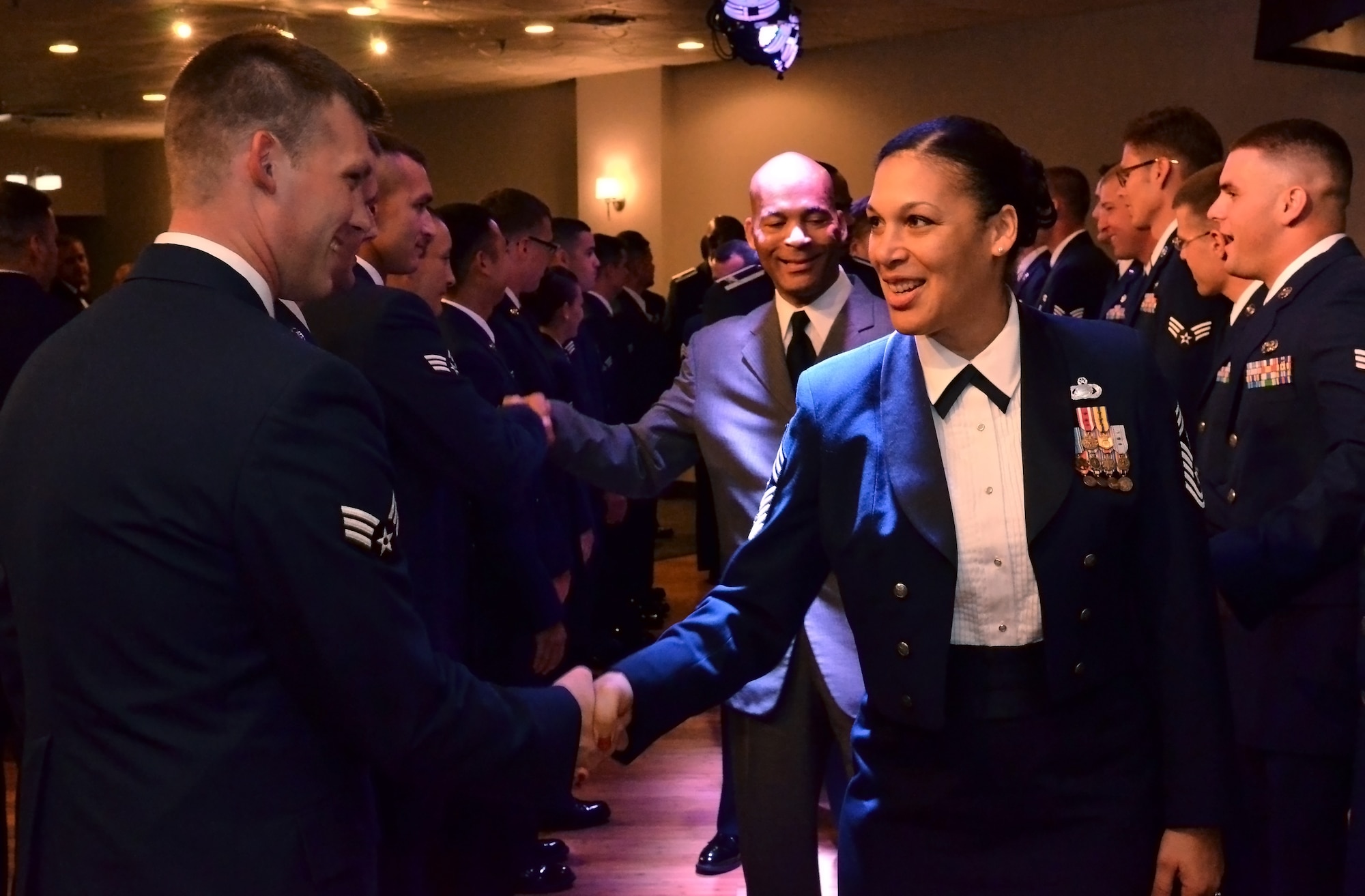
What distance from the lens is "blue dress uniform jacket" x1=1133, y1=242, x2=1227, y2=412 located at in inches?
149

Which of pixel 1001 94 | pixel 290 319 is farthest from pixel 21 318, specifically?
pixel 1001 94

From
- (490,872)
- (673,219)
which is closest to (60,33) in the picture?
(673,219)

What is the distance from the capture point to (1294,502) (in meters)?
2.64

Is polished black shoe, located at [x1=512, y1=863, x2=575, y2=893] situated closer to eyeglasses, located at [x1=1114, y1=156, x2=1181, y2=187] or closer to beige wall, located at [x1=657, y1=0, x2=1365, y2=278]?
eyeglasses, located at [x1=1114, y1=156, x2=1181, y2=187]

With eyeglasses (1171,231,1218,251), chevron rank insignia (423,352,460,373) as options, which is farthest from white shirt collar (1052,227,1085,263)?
chevron rank insignia (423,352,460,373)

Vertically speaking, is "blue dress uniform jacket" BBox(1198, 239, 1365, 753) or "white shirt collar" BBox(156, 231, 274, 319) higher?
"white shirt collar" BBox(156, 231, 274, 319)

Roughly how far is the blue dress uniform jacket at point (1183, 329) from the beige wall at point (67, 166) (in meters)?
18.0

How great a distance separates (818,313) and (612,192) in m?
10.0

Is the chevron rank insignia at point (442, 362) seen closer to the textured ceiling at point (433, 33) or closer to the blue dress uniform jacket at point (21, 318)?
the blue dress uniform jacket at point (21, 318)

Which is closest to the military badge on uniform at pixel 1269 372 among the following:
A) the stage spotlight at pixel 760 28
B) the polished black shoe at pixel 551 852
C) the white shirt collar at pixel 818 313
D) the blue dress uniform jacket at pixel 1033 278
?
the white shirt collar at pixel 818 313

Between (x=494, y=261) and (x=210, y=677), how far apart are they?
2495 millimetres

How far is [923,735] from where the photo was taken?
76.6 inches

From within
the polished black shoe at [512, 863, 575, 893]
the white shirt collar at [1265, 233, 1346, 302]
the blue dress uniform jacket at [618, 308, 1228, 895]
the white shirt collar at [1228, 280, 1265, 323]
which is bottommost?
the polished black shoe at [512, 863, 575, 893]

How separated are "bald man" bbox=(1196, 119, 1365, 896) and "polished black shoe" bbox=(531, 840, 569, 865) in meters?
1.92
